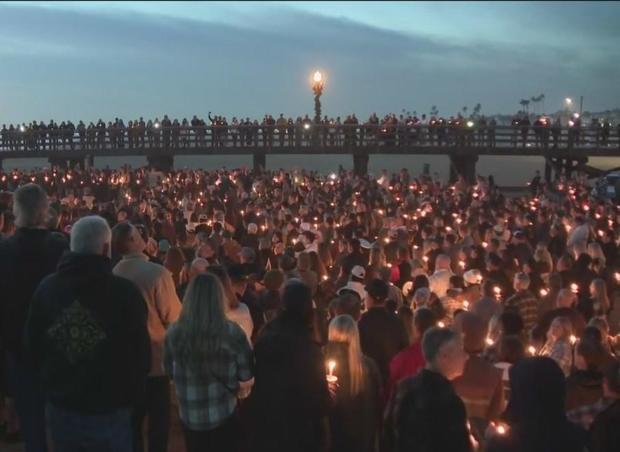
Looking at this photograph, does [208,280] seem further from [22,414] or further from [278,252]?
[278,252]

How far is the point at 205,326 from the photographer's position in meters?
4.23

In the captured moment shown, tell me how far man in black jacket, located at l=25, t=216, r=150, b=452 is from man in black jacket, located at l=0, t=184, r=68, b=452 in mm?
766

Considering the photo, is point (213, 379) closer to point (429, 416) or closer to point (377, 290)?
point (429, 416)

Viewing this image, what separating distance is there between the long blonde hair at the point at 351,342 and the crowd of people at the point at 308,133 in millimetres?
28522

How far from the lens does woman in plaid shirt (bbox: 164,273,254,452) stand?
4.24m

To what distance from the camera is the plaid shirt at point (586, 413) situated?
4.51m

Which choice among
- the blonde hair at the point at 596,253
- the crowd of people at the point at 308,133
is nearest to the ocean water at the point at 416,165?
the crowd of people at the point at 308,133

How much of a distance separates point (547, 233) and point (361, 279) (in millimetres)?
5943

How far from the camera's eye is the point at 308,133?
34.7 meters

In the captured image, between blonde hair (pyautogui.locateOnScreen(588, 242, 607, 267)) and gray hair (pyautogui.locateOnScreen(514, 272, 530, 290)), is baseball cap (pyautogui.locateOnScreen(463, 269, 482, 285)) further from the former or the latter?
blonde hair (pyautogui.locateOnScreen(588, 242, 607, 267))

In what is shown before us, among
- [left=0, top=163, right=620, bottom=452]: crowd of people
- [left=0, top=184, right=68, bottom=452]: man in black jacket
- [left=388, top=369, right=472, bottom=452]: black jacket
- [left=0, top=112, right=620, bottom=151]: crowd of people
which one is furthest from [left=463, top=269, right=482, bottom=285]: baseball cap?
[left=0, top=112, right=620, bottom=151]: crowd of people

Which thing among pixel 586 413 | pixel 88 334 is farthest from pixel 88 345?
pixel 586 413

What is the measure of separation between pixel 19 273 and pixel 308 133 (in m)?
30.3

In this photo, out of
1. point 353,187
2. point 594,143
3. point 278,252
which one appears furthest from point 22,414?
point 594,143
